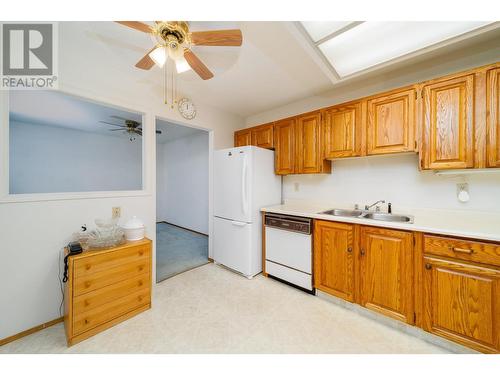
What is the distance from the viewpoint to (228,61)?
6.13 feet

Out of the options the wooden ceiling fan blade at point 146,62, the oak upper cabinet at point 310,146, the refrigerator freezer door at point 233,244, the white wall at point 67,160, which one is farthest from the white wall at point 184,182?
the wooden ceiling fan blade at point 146,62

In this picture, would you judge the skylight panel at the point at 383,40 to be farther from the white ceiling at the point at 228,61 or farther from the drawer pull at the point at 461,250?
the drawer pull at the point at 461,250

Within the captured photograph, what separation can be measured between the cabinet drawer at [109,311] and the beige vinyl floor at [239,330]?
99 mm

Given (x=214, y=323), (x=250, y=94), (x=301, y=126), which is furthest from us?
(x=250, y=94)

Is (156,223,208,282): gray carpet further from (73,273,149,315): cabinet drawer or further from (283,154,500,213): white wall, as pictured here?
(283,154,500,213): white wall

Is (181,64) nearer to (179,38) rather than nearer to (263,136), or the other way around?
(179,38)

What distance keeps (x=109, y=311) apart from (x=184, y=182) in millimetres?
4010

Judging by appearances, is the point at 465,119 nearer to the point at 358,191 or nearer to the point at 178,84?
the point at 358,191

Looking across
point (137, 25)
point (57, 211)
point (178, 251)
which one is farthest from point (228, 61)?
point (178, 251)

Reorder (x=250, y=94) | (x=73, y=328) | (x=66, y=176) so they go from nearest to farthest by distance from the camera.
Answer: (x=73, y=328)
(x=250, y=94)
(x=66, y=176)

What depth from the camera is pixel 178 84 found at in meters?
2.45

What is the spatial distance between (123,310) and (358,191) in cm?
282
